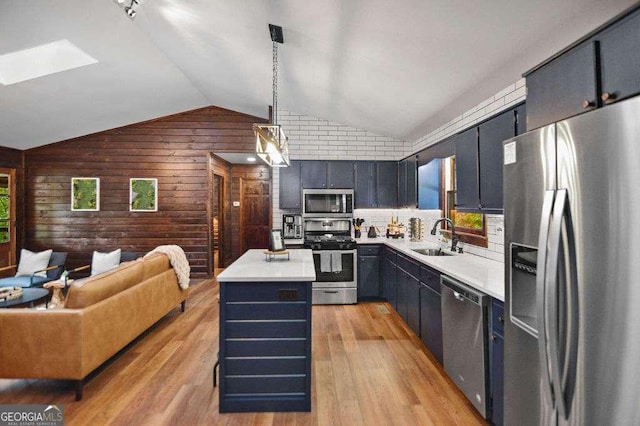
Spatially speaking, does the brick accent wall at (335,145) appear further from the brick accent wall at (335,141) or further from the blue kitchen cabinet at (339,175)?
the blue kitchen cabinet at (339,175)

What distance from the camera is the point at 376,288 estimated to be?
15.3 ft

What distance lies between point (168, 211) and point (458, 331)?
563 centimetres

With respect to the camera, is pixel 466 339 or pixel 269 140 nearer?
pixel 466 339

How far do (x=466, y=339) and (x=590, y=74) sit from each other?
1679mm

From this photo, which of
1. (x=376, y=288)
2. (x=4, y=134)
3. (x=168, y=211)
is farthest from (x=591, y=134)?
(x=4, y=134)

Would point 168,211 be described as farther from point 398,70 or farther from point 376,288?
point 398,70

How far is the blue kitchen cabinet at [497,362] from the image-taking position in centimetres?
184

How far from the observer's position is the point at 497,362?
1868mm

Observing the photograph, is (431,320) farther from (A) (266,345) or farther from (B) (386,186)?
(B) (386,186)

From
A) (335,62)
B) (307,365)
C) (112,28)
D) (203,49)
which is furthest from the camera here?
(203,49)

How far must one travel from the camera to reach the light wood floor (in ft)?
7.06

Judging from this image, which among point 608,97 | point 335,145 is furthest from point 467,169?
point 335,145

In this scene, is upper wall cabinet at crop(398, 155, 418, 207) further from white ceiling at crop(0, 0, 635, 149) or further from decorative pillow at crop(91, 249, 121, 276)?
decorative pillow at crop(91, 249, 121, 276)

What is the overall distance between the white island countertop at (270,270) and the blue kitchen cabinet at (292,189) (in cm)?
205
